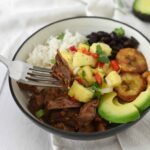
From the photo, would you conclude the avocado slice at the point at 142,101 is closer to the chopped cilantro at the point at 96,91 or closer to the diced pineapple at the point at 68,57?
the chopped cilantro at the point at 96,91

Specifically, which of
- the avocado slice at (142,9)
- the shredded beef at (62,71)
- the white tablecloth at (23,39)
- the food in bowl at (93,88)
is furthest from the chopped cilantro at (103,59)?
the avocado slice at (142,9)

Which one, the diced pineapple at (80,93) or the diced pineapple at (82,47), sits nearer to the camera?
the diced pineapple at (80,93)

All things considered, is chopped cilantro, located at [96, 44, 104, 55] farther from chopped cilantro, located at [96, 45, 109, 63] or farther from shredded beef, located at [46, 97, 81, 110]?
shredded beef, located at [46, 97, 81, 110]

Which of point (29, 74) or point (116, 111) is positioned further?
point (29, 74)

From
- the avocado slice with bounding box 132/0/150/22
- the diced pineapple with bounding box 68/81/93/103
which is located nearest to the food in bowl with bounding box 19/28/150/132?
the diced pineapple with bounding box 68/81/93/103

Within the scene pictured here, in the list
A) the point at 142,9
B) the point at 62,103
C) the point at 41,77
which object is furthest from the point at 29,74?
the point at 142,9

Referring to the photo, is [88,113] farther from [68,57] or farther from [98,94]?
[68,57]
